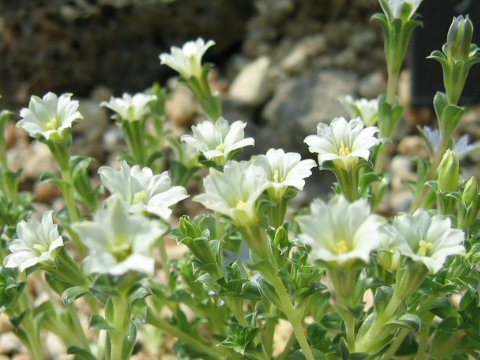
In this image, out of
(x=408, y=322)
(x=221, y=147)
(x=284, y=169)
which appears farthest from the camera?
(x=221, y=147)

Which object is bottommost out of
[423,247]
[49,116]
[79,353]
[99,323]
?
[79,353]

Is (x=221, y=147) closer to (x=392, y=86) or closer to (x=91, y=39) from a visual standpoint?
(x=392, y=86)

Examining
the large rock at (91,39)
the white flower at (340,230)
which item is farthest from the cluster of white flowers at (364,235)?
the large rock at (91,39)

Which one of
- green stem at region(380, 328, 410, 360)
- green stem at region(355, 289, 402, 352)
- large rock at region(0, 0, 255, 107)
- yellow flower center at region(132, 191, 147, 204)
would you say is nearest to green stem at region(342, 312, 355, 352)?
green stem at region(355, 289, 402, 352)

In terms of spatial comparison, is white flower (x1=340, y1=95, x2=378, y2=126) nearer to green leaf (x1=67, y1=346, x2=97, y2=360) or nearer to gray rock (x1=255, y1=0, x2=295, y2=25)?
green leaf (x1=67, y1=346, x2=97, y2=360)

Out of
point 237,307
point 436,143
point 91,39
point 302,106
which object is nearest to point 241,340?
point 237,307

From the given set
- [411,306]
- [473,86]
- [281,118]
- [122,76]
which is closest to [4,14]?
[122,76]
